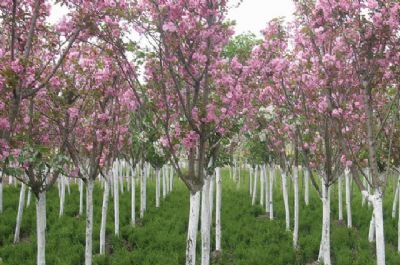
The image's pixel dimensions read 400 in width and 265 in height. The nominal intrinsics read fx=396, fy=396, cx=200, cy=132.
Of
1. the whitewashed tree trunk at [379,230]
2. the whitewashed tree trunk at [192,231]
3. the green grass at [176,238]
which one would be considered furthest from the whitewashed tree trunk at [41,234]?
the whitewashed tree trunk at [379,230]

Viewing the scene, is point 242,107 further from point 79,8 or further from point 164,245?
point 164,245

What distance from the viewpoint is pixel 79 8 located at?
5.21m

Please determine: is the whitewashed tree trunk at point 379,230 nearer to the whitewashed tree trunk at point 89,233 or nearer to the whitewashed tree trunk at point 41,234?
the whitewashed tree trunk at point 89,233

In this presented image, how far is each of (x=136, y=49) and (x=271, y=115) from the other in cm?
244

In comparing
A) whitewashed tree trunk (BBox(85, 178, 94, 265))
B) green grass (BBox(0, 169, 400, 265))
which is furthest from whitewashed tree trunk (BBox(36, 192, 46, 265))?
green grass (BBox(0, 169, 400, 265))

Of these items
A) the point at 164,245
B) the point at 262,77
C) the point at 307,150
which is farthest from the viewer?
the point at 164,245

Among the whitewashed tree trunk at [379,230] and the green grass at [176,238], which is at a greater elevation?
the whitewashed tree trunk at [379,230]

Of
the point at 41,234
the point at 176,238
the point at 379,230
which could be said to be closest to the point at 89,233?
the point at 41,234

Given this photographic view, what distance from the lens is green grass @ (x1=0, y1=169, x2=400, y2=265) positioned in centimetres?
905

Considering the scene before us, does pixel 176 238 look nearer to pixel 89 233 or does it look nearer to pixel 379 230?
pixel 89 233

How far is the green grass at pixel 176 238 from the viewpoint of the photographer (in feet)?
29.7

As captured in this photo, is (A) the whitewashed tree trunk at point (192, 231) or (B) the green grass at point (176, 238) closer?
(A) the whitewashed tree trunk at point (192, 231)

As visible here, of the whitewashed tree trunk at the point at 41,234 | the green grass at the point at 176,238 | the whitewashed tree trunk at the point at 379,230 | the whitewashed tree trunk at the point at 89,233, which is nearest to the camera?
the whitewashed tree trunk at the point at 379,230

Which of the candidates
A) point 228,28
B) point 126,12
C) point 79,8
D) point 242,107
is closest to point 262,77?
point 242,107
